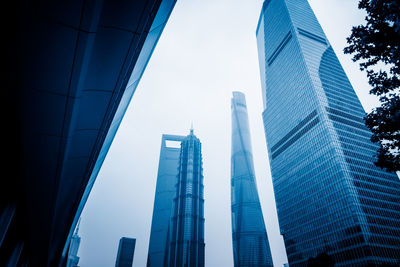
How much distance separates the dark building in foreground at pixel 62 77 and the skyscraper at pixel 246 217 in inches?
6585

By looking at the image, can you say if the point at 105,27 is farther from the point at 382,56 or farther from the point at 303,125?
the point at 303,125

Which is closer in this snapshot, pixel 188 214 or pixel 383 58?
pixel 383 58

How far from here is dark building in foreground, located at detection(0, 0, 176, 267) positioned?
2.99 meters

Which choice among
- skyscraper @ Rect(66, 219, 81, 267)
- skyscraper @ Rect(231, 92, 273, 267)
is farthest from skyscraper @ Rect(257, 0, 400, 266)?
skyscraper @ Rect(66, 219, 81, 267)

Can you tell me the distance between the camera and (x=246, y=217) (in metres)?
160

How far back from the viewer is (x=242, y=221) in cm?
16175

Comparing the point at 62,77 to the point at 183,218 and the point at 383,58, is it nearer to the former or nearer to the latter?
the point at 383,58

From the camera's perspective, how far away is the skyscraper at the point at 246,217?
153 metres

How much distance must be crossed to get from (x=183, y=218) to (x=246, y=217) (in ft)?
156

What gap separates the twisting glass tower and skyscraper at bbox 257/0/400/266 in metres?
52.9

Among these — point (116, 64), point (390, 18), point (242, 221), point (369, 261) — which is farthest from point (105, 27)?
point (242, 221)

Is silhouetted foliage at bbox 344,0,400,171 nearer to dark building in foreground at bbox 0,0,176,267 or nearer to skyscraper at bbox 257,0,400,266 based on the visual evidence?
dark building in foreground at bbox 0,0,176,267

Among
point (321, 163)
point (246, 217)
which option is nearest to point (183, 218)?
point (246, 217)

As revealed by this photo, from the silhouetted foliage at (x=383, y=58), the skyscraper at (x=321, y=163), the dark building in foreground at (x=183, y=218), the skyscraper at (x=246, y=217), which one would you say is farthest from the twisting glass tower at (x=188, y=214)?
the silhouetted foliage at (x=383, y=58)
